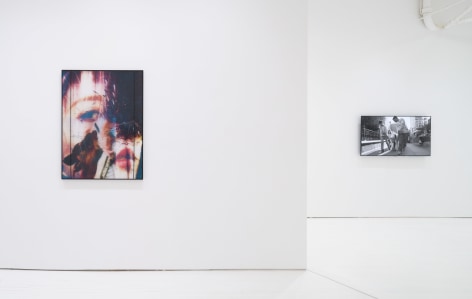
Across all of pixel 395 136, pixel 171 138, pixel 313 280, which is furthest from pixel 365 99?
pixel 171 138

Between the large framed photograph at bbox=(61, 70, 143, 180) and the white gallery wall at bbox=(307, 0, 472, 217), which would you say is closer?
the large framed photograph at bbox=(61, 70, 143, 180)

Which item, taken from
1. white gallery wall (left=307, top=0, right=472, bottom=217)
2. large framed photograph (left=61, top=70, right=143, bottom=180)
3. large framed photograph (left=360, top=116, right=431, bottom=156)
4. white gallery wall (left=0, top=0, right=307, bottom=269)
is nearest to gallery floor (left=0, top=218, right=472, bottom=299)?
white gallery wall (left=0, top=0, right=307, bottom=269)

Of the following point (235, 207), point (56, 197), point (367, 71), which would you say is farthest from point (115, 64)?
point (367, 71)

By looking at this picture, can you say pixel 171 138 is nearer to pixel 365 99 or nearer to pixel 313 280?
pixel 313 280

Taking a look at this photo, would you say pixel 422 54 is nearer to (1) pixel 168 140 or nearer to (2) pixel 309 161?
(2) pixel 309 161

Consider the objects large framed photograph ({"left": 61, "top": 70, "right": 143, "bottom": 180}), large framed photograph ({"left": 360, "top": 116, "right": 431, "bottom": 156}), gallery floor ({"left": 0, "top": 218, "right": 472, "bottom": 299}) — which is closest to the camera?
gallery floor ({"left": 0, "top": 218, "right": 472, "bottom": 299})

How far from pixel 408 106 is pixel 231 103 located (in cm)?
527

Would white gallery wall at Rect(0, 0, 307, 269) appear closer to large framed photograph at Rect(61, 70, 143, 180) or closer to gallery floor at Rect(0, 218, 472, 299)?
large framed photograph at Rect(61, 70, 143, 180)

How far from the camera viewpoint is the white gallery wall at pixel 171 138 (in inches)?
161

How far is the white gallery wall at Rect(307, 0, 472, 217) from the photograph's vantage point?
762cm

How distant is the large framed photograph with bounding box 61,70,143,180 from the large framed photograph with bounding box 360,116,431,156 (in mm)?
5288

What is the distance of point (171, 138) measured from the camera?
4145mm

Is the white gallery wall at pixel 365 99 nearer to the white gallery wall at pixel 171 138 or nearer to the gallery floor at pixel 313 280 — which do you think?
the gallery floor at pixel 313 280

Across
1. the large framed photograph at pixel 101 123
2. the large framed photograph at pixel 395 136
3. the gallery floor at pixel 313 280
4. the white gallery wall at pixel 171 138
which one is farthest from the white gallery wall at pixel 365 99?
the large framed photograph at pixel 101 123
